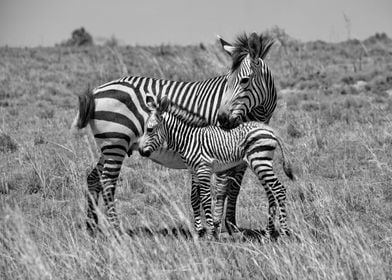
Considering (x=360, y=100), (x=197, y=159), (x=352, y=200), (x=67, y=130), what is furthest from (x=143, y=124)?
(x=360, y=100)

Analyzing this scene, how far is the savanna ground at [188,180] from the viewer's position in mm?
5746

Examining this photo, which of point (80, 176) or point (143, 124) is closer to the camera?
point (143, 124)

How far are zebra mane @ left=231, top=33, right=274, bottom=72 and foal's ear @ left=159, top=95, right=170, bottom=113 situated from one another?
1.05 metres

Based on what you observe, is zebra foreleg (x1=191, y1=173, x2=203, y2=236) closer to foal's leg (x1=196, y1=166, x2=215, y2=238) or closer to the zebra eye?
foal's leg (x1=196, y1=166, x2=215, y2=238)

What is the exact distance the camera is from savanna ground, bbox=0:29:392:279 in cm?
575

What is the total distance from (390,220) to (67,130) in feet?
29.0

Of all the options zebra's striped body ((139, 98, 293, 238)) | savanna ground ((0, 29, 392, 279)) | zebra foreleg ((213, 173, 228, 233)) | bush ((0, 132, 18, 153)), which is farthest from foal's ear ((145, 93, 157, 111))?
bush ((0, 132, 18, 153))

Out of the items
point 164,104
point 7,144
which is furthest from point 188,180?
point 7,144

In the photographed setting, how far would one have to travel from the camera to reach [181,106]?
8.81m

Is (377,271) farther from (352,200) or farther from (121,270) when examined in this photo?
(352,200)

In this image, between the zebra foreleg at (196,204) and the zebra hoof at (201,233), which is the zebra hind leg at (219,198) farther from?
the zebra foreleg at (196,204)

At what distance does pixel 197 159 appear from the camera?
821 centimetres

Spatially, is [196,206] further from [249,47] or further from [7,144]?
[7,144]

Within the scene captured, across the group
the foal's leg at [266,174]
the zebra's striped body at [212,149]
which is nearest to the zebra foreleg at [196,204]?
the zebra's striped body at [212,149]
